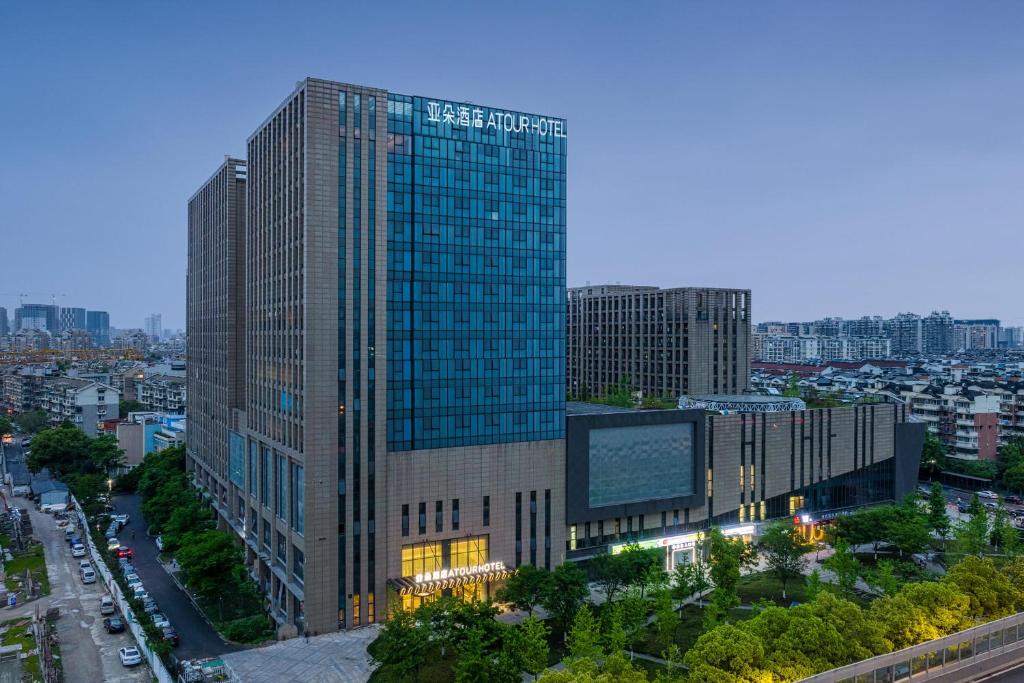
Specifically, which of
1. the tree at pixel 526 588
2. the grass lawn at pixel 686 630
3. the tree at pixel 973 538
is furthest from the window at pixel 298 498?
the tree at pixel 973 538


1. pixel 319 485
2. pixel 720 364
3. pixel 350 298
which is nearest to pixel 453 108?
pixel 350 298

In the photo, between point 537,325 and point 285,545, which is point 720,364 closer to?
point 537,325

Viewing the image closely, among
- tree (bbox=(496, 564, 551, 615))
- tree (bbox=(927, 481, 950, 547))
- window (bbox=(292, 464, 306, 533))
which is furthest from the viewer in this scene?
tree (bbox=(927, 481, 950, 547))

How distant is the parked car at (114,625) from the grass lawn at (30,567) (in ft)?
44.3

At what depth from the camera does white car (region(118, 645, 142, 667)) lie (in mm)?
52531

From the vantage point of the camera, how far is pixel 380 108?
60.2 m

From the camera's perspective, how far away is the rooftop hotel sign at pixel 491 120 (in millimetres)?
63062

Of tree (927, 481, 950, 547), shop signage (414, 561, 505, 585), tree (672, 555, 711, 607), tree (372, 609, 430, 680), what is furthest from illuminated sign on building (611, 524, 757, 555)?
tree (372, 609, 430, 680)

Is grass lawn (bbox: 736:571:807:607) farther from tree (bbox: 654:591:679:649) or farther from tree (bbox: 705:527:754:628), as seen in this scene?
tree (bbox: 654:591:679:649)

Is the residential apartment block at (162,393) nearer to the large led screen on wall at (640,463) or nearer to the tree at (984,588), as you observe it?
the large led screen on wall at (640,463)

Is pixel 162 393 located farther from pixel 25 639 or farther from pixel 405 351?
pixel 405 351

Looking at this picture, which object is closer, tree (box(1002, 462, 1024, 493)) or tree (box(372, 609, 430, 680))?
tree (box(372, 609, 430, 680))

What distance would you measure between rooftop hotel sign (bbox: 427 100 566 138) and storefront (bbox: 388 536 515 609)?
3617 centimetres

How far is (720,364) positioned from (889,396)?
96.2ft
